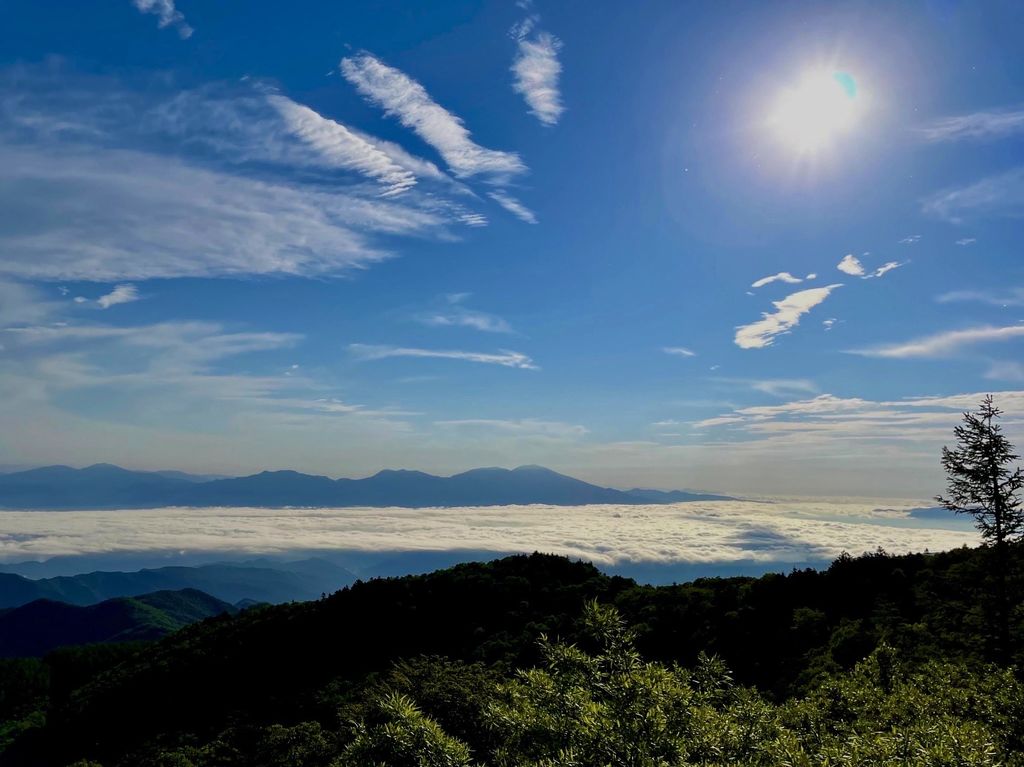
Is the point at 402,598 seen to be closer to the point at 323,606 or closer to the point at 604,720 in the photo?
the point at 323,606

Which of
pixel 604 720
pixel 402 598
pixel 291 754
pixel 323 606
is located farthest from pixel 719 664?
pixel 323 606

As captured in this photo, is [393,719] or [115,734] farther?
[115,734]

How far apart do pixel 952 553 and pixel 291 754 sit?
5322 cm

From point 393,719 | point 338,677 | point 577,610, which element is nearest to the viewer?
point 393,719

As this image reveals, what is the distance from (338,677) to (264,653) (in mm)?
11680

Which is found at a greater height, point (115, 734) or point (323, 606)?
point (323, 606)

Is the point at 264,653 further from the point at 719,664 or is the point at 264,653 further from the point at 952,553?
the point at 952,553

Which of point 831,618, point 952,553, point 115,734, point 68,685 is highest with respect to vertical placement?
point 952,553

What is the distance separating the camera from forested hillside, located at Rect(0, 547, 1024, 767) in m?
12.8

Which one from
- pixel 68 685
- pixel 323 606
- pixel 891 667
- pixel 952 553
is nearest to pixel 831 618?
pixel 952 553

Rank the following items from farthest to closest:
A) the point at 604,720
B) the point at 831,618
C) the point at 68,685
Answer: the point at 68,685, the point at 831,618, the point at 604,720

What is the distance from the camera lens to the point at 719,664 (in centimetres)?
1588

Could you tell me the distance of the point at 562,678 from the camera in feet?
45.9

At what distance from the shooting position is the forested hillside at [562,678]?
12789mm
